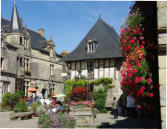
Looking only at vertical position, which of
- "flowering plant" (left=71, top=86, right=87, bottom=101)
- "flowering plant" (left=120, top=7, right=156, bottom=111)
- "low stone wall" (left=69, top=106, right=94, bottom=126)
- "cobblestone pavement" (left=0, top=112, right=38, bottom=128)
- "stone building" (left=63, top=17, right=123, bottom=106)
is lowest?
"cobblestone pavement" (left=0, top=112, right=38, bottom=128)

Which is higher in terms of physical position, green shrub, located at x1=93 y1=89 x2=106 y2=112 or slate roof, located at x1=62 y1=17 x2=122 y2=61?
slate roof, located at x1=62 y1=17 x2=122 y2=61

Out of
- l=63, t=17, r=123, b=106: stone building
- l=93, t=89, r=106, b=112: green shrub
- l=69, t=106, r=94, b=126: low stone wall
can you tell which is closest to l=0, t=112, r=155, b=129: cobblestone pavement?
l=69, t=106, r=94, b=126: low stone wall

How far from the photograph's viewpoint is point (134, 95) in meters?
4.86

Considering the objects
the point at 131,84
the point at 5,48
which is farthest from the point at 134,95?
the point at 5,48

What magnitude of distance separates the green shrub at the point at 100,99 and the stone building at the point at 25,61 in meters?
4.66

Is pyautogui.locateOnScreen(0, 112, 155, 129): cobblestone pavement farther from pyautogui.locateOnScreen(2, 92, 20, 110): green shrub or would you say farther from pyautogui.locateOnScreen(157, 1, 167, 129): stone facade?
pyautogui.locateOnScreen(2, 92, 20, 110): green shrub

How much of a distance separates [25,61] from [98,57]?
29.8ft

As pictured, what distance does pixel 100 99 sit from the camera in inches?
665

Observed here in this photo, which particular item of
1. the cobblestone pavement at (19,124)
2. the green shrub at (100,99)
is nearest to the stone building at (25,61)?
the green shrub at (100,99)

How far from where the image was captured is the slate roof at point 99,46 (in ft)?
58.1

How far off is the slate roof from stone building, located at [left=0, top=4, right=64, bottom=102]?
6.38ft

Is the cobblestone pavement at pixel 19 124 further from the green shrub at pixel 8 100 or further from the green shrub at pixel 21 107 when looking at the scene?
the green shrub at pixel 8 100

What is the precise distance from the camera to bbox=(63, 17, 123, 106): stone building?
1709 cm

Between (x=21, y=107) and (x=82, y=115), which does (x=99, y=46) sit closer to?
(x=21, y=107)
